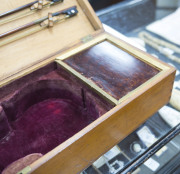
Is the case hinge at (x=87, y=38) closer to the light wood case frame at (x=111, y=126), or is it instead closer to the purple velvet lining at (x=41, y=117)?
the light wood case frame at (x=111, y=126)

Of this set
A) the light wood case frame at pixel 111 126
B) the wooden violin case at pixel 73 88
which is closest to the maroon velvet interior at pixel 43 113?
the wooden violin case at pixel 73 88

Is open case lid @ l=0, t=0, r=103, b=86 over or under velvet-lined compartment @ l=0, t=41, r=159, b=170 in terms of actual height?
over

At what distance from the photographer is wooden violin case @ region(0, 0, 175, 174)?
3.69 feet

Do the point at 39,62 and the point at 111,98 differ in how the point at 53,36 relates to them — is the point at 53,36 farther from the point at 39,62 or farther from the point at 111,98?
the point at 111,98

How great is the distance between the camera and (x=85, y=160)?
108cm

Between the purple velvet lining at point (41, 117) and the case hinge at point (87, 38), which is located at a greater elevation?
the case hinge at point (87, 38)

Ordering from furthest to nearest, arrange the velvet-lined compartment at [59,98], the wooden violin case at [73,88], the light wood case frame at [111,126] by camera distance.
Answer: the velvet-lined compartment at [59,98] < the wooden violin case at [73,88] < the light wood case frame at [111,126]

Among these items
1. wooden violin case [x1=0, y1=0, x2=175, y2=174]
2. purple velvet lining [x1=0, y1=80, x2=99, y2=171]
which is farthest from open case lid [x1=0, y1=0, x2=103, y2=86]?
purple velvet lining [x1=0, y1=80, x2=99, y2=171]

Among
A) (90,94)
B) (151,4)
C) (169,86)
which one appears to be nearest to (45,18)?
(90,94)

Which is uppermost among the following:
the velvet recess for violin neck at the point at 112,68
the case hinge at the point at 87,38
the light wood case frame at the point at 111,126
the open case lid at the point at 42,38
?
the open case lid at the point at 42,38

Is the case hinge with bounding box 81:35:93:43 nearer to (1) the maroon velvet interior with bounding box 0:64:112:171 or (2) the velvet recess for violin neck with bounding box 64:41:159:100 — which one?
(2) the velvet recess for violin neck with bounding box 64:41:159:100

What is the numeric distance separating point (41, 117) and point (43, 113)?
26 millimetres

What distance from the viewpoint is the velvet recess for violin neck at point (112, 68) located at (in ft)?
3.89

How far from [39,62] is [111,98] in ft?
1.48
